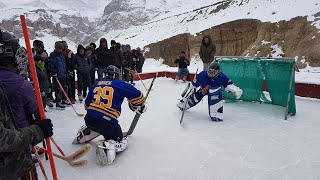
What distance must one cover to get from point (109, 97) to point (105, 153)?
0.64 m

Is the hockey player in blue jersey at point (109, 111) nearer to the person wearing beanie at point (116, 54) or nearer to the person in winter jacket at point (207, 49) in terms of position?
the person wearing beanie at point (116, 54)

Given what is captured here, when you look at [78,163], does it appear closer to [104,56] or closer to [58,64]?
[58,64]

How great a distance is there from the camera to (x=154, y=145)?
3615 mm

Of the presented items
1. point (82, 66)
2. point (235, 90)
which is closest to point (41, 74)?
point (82, 66)

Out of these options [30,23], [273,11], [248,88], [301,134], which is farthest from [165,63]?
[30,23]

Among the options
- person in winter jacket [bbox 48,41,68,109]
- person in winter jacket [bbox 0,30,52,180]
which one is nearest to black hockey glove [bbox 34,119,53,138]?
person in winter jacket [bbox 0,30,52,180]

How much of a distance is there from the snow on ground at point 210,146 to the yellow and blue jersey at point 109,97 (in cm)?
56

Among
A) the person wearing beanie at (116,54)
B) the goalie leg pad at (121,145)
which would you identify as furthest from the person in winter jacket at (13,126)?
the person wearing beanie at (116,54)

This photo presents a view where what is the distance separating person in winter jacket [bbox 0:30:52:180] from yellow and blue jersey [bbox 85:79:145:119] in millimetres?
1183

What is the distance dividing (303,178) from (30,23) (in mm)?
85303

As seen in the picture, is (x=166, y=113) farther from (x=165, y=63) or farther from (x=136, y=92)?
(x=165, y=63)

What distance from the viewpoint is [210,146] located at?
357cm

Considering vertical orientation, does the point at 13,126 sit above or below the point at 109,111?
above

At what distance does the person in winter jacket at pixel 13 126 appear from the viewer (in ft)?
4.49
